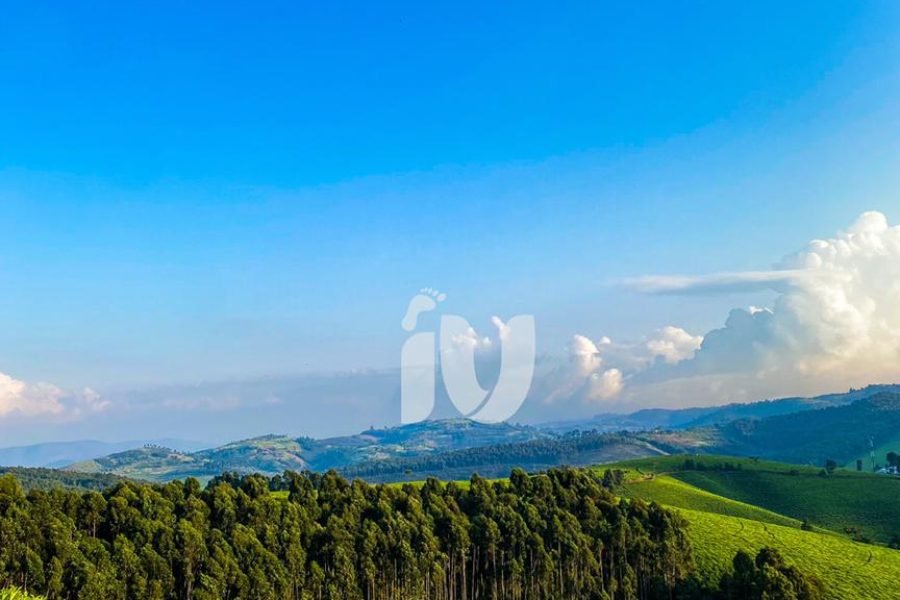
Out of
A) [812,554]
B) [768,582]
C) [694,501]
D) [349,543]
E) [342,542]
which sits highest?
[342,542]

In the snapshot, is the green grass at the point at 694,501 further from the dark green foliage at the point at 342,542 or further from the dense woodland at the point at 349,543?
the dark green foliage at the point at 342,542

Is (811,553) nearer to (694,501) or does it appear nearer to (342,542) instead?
(694,501)

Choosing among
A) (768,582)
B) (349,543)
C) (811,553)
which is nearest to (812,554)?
(811,553)

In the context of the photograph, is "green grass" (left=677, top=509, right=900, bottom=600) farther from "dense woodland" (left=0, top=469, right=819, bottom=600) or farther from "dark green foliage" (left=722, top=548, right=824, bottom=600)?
→ "dense woodland" (left=0, top=469, right=819, bottom=600)

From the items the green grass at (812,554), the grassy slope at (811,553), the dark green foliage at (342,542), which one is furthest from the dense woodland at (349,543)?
the green grass at (812,554)

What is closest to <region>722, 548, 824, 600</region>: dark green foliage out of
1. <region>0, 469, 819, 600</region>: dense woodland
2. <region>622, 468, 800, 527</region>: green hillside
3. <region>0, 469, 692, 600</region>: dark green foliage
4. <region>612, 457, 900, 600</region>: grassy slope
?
<region>0, 469, 819, 600</region>: dense woodland

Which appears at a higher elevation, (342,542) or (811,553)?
(342,542)
